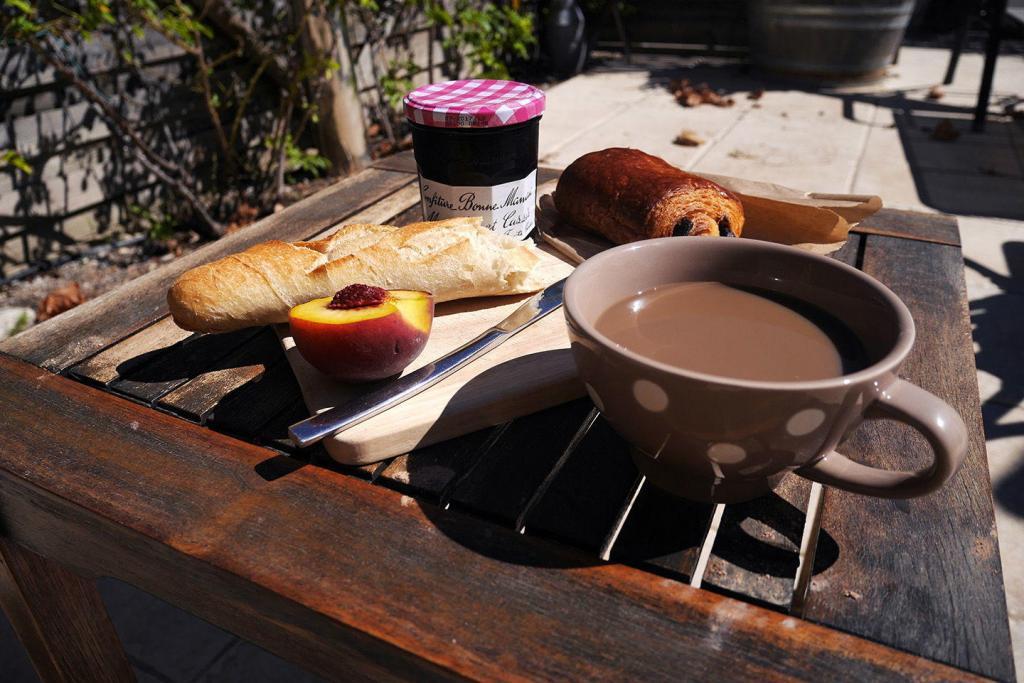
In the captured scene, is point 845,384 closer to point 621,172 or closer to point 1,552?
point 621,172

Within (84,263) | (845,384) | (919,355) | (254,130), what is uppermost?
(845,384)

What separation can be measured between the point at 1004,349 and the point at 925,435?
254 cm

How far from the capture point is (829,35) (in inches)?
241

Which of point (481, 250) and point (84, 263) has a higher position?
point (481, 250)

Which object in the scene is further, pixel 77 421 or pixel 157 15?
pixel 157 15

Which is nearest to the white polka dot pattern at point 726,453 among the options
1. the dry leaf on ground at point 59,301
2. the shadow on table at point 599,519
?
the shadow on table at point 599,519

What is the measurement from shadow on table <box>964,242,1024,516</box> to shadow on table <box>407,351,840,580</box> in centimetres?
168

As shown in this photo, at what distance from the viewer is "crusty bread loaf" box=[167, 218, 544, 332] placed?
1147 mm

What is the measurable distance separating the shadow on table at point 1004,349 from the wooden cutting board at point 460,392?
1.70m

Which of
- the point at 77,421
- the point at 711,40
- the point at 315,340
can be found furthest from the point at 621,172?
the point at 711,40

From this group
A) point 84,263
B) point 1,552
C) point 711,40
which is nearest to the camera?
point 1,552

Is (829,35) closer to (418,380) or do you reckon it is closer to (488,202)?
(488,202)

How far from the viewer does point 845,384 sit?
65cm

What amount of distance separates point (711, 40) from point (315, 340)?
7984 mm
